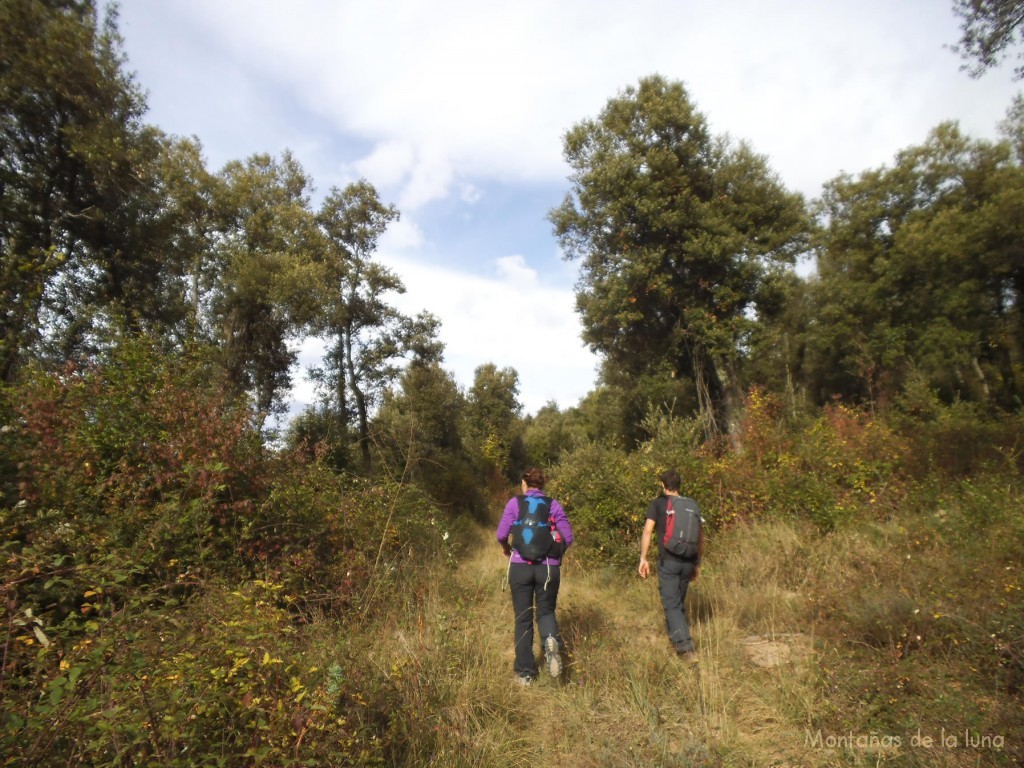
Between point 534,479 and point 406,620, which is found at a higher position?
point 534,479

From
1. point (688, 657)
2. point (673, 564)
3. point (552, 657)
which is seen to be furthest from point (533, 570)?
point (688, 657)

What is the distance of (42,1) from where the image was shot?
9.04 m

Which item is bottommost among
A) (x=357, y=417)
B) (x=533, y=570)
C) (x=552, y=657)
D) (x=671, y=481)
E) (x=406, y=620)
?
(x=552, y=657)

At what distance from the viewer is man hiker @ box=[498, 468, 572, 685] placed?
176 inches

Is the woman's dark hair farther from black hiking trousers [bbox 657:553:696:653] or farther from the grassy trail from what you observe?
black hiking trousers [bbox 657:553:696:653]

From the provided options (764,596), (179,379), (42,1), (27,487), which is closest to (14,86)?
(42,1)

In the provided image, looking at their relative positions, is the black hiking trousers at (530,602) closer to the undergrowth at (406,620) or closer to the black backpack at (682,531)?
the undergrowth at (406,620)

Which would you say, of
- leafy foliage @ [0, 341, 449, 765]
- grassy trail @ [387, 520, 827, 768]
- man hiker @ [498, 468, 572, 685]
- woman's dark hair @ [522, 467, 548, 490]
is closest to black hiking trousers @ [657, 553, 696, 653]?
grassy trail @ [387, 520, 827, 768]

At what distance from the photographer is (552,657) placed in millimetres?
4383

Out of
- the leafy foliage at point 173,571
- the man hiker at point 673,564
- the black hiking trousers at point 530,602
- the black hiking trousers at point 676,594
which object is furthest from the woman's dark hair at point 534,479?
the black hiking trousers at point 676,594

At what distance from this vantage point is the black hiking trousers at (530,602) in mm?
4535

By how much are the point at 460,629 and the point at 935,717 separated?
10.8ft

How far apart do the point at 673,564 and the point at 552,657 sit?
155 centimetres

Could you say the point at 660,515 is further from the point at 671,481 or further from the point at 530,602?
the point at 530,602
